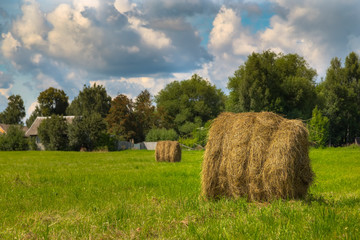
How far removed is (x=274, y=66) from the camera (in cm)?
5812

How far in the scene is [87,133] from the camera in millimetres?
53125

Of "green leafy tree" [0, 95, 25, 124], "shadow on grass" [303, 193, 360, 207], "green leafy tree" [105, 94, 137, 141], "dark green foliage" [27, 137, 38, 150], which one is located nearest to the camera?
"shadow on grass" [303, 193, 360, 207]

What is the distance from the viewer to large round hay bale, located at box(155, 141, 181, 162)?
24391 mm

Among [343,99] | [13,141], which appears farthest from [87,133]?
Answer: [343,99]

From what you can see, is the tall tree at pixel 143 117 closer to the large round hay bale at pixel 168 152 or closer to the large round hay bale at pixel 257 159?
the large round hay bale at pixel 168 152

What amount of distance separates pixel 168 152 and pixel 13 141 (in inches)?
1606

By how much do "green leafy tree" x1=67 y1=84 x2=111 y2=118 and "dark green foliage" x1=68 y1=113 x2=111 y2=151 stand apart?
30.7 meters

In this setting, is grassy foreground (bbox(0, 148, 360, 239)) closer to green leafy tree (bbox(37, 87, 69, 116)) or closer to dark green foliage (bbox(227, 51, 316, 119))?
dark green foliage (bbox(227, 51, 316, 119))

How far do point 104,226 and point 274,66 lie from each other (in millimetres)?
56096

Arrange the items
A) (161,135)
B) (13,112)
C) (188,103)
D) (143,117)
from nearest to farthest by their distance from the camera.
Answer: (161,135), (143,117), (188,103), (13,112)

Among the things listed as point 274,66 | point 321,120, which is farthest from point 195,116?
point 321,120

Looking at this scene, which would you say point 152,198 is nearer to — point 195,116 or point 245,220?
point 245,220

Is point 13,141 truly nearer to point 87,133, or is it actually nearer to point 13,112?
point 87,133

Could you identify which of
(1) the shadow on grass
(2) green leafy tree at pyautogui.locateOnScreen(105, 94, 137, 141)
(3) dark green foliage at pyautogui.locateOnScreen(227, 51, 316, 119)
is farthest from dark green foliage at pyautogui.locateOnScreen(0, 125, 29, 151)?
(1) the shadow on grass
